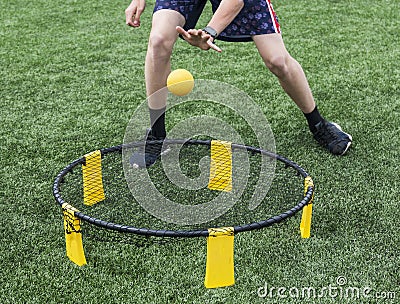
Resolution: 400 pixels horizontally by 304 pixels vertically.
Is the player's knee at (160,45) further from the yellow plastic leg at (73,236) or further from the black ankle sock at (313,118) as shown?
the yellow plastic leg at (73,236)

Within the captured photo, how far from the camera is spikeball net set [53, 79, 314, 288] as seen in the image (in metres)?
2.66

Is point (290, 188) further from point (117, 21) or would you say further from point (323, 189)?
point (117, 21)

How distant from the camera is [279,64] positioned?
3.21m

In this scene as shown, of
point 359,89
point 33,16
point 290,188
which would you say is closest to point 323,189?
point 290,188

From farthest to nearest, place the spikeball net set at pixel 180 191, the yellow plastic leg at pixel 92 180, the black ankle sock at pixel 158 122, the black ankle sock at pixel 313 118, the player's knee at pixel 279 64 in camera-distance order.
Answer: the black ankle sock at pixel 313 118 → the black ankle sock at pixel 158 122 → the player's knee at pixel 279 64 → the yellow plastic leg at pixel 92 180 → the spikeball net set at pixel 180 191

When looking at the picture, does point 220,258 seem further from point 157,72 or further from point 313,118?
point 313,118

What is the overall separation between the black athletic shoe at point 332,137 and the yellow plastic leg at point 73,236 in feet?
5.38

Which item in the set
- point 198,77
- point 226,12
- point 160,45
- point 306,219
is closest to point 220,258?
point 306,219

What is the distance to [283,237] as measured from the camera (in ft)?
8.63

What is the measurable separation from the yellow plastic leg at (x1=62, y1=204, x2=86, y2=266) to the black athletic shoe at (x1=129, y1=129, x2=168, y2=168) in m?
0.90

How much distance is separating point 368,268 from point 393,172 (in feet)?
3.16

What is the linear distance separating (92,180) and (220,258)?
36.4 inches

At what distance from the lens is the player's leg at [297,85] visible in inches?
125

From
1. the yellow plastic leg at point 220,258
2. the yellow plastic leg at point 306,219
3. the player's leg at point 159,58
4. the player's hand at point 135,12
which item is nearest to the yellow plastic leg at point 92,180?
the player's leg at point 159,58
